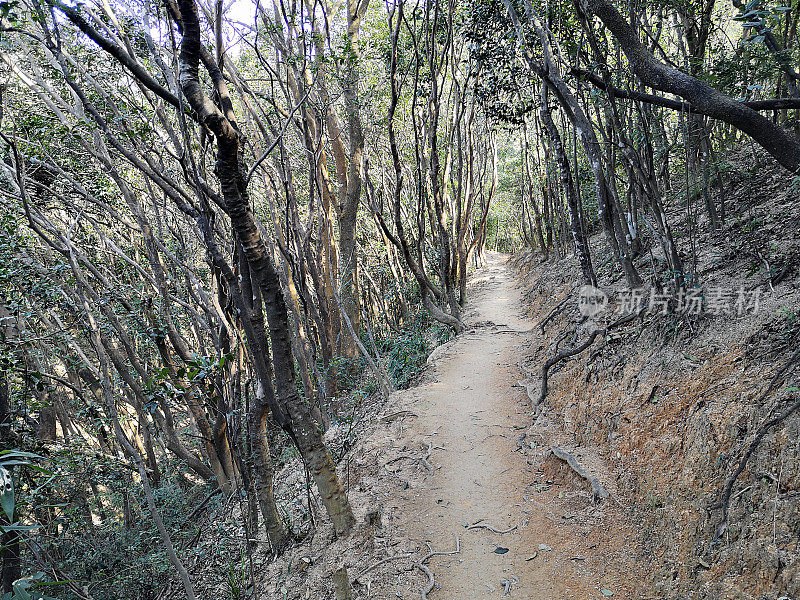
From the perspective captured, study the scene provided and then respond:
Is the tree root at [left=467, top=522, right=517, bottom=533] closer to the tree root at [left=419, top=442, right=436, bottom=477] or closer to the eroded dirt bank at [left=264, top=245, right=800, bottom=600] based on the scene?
the eroded dirt bank at [left=264, top=245, right=800, bottom=600]

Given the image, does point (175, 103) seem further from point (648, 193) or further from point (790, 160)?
point (790, 160)

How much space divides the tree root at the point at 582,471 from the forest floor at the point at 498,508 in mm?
96

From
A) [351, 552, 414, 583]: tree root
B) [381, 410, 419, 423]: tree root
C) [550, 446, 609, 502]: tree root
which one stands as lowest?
[351, 552, 414, 583]: tree root

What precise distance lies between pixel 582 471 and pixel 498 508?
969mm

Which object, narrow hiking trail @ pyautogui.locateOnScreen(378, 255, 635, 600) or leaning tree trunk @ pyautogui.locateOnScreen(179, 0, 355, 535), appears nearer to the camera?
leaning tree trunk @ pyautogui.locateOnScreen(179, 0, 355, 535)

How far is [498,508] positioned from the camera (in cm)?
500

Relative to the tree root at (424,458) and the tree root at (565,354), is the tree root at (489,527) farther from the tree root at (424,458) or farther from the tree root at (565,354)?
the tree root at (565,354)

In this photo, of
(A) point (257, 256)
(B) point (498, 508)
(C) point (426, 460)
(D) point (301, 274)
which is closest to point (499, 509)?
(B) point (498, 508)

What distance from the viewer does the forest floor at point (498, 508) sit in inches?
158

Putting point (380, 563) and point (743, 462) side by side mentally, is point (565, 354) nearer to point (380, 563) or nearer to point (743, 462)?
point (743, 462)

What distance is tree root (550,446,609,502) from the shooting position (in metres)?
4.66

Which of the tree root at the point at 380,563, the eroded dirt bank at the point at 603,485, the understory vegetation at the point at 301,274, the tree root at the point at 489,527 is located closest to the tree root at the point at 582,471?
the eroded dirt bank at the point at 603,485

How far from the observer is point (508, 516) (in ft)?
15.9

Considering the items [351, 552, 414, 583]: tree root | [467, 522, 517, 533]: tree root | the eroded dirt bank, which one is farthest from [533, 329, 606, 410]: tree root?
[351, 552, 414, 583]: tree root
